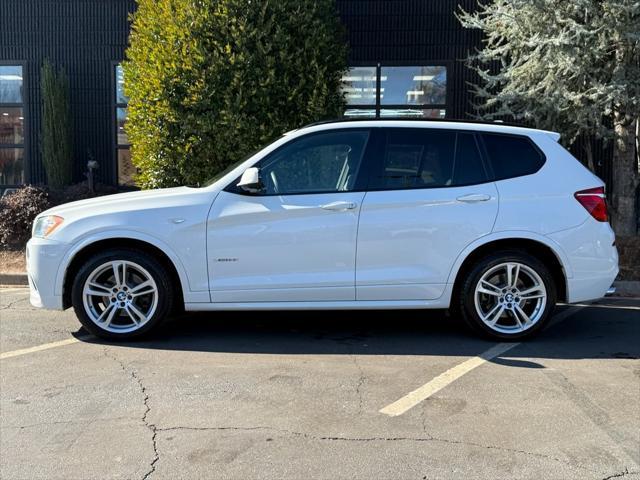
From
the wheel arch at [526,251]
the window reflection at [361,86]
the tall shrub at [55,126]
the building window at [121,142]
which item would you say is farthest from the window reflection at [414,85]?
the wheel arch at [526,251]

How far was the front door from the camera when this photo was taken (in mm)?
5480

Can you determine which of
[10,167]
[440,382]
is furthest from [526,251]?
[10,167]

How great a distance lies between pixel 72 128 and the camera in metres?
12.0

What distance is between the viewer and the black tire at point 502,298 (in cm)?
563

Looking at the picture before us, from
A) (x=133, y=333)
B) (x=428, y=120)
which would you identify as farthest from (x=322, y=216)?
(x=133, y=333)

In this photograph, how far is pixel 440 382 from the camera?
15.5ft

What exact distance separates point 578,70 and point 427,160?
3847mm

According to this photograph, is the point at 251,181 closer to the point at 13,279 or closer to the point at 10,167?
the point at 13,279

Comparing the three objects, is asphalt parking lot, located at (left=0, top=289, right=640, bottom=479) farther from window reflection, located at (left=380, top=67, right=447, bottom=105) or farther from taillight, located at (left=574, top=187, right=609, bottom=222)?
window reflection, located at (left=380, top=67, right=447, bottom=105)

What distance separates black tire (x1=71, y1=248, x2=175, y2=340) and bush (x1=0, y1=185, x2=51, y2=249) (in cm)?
503

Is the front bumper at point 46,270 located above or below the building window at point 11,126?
below

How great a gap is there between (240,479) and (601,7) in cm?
768

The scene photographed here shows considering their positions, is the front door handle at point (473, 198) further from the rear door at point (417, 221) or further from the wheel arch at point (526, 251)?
the wheel arch at point (526, 251)

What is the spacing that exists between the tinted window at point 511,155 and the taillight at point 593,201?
17.3 inches
